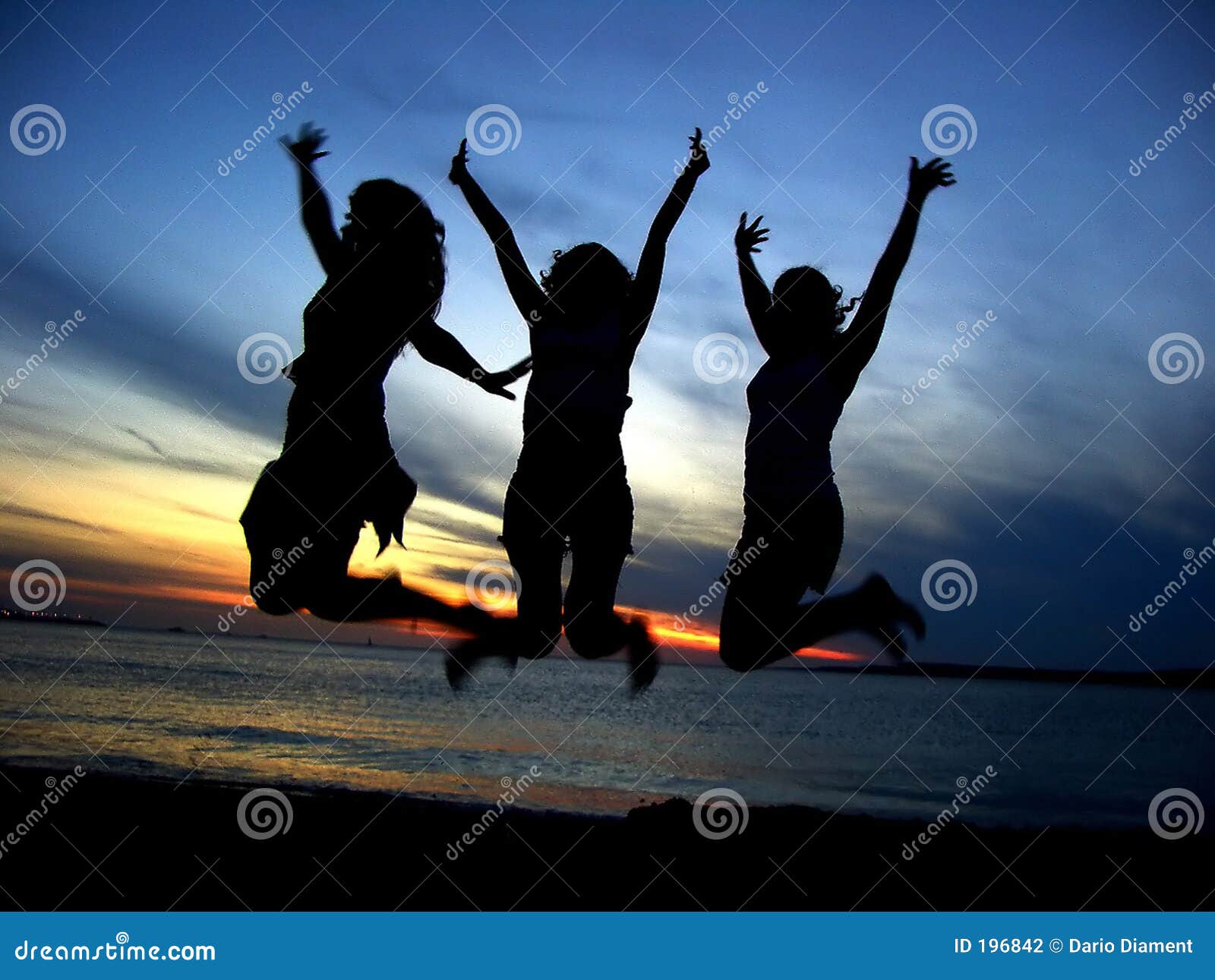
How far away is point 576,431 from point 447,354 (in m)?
0.88

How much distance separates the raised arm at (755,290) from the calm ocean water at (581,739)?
7530 millimetres

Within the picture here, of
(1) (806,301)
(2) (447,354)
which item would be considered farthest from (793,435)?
(2) (447,354)

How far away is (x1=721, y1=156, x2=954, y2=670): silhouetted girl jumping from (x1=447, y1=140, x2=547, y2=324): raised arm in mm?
1293

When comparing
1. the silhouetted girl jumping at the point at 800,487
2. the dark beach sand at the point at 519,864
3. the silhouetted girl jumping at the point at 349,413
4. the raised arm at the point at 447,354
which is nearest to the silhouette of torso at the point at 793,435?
the silhouetted girl jumping at the point at 800,487

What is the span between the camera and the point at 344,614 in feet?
15.7

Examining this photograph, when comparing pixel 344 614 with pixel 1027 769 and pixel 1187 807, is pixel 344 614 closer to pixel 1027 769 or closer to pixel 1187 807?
pixel 1187 807

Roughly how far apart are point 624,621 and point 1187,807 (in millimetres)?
13129

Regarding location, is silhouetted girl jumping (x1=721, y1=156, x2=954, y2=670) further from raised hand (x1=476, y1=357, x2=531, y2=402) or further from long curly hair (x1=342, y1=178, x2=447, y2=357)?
long curly hair (x1=342, y1=178, x2=447, y2=357)

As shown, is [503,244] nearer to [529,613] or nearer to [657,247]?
[657,247]

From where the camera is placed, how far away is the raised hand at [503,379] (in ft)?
17.3

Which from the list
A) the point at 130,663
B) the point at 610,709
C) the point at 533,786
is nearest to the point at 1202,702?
the point at 610,709

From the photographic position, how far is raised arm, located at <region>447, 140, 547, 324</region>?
497 cm

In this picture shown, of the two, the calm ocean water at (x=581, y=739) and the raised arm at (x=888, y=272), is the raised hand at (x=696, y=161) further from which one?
the calm ocean water at (x=581, y=739)

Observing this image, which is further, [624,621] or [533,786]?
[533,786]
